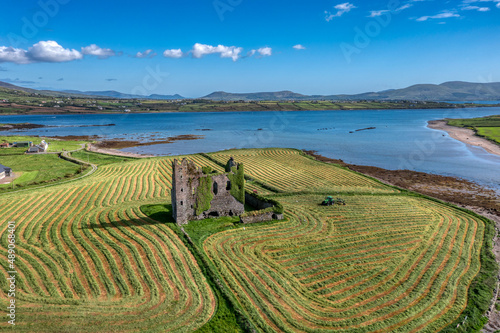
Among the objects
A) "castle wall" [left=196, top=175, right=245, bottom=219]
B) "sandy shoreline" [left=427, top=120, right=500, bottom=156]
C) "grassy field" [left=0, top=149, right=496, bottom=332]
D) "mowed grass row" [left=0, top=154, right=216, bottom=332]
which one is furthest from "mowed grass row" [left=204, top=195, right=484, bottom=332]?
"sandy shoreline" [left=427, top=120, right=500, bottom=156]

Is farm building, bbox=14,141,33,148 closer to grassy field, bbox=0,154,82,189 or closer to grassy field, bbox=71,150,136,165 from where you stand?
grassy field, bbox=0,154,82,189

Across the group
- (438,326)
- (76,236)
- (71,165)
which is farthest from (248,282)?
(71,165)

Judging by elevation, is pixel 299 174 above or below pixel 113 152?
below

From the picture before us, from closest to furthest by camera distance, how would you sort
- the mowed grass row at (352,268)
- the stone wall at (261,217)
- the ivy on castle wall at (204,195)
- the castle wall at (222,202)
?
the mowed grass row at (352,268) → the ivy on castle wall at (204,195) → the stone wall at (261,217) → the castle wall at (222,202)

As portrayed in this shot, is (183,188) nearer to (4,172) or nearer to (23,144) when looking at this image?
(4,172)

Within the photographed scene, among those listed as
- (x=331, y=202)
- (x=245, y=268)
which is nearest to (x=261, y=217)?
(x=245, y=268)

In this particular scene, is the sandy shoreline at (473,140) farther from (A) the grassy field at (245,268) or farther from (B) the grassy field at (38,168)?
(B) the grassy field at (38,168)

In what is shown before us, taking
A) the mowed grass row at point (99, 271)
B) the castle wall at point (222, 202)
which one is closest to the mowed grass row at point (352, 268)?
the mowed grass row at point (99, 271)

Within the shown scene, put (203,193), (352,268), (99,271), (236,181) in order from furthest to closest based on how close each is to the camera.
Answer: (236,181), (203,193), (352,268), (99,271)
